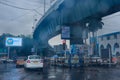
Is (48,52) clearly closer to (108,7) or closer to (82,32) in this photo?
(82,32)

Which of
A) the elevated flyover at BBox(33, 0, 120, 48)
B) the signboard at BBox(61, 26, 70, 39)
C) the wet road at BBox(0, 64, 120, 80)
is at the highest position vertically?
the elevated flyover at BBox(33, 0, 120, 48)

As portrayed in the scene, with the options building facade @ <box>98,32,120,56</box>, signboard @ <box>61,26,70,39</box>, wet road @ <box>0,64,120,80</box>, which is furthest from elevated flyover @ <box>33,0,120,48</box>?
building facade @ <box>98,32,120,56</box>

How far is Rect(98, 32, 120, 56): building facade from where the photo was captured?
66.4m

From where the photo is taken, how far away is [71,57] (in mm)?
30422

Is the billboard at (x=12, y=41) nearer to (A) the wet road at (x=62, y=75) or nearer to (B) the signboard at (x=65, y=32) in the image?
(B) the signboard at (x=65, y=32)

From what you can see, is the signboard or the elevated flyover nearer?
the elevated flyover

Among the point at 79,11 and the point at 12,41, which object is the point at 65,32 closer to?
the point at 79,11

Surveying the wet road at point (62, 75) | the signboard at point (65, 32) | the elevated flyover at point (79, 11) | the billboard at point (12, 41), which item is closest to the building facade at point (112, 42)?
the billboard at point (12, 41)

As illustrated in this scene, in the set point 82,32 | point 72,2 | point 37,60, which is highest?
point 72,2

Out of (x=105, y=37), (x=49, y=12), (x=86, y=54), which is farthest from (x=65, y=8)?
(x=105, y=37)

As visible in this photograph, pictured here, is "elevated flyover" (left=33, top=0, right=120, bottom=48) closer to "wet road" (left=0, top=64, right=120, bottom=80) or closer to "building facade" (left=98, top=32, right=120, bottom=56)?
"wet road" (left=0, top=64, right=120, bottom=80)

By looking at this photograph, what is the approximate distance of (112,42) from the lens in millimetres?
69125

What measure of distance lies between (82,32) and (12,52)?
187 feet

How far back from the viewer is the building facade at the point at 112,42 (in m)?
66.4
